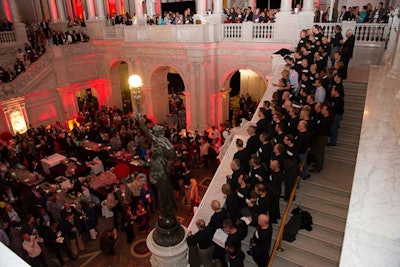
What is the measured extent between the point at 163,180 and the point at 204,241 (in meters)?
1.71

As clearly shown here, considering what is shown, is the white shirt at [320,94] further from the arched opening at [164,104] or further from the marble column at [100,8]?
the marble column at [100,8]

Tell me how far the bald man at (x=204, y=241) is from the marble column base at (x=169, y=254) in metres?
0.18

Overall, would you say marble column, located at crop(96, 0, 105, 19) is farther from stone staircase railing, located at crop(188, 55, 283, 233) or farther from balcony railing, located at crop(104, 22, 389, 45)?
stone staircase railing, located at crop(188, 55, 283, 233)

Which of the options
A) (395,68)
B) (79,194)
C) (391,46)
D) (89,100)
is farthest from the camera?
(89,100)

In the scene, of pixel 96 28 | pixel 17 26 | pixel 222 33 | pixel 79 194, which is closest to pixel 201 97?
pixel 222 33

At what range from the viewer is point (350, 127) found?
8.88 metres

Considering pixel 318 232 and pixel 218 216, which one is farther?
pixel 318 232

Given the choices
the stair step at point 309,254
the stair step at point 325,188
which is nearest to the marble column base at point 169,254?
the stair step at point 309,254

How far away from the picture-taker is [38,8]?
26469mm

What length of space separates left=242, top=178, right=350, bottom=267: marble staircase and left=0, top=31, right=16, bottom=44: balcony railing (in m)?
18.6

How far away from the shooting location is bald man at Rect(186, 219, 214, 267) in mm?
5906

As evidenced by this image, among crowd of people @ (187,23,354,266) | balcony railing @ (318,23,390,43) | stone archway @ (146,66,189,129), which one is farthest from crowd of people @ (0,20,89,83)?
balcony railing @ (318,23,390,43)

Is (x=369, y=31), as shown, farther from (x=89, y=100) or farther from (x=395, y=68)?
(x=89, y=100)

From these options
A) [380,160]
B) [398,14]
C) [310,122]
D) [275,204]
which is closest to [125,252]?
[275,204]
